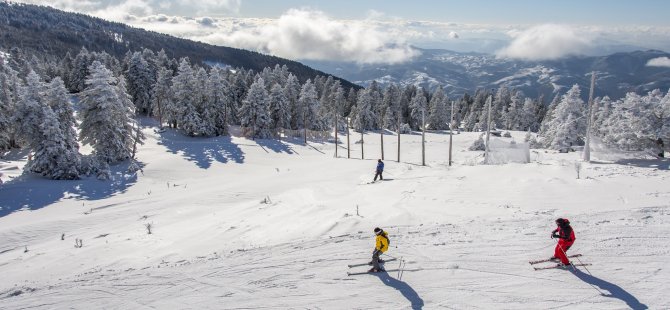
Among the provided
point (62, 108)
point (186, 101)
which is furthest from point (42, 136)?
point (186, 101)

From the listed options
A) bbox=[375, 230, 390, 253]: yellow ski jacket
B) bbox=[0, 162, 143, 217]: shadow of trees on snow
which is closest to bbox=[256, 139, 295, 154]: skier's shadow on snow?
bbox=[0, 162, 143, 217]: shadow of trees on snow

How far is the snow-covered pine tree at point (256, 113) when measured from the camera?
61344 mm

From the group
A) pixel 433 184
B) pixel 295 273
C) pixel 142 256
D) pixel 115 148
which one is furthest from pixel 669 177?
pixel 115 148

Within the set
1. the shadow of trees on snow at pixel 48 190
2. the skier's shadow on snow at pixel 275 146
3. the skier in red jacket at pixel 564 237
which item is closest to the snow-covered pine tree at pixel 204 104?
the skier's shadow on snow at pixel 275 146

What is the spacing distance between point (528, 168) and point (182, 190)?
77.8 feet

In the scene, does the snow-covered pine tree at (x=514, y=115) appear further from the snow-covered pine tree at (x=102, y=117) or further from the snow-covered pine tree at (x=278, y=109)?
the snow-covered pine tree at (x=102, y=117)

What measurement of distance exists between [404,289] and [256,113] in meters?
52.8

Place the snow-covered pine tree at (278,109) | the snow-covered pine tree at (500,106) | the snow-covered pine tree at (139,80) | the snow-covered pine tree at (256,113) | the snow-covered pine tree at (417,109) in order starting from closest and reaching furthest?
the snow-covered pine tree at (256,113) → the snow-covered pine tree at (278,109) → the snow-covered pine tree at (139,80) → the snow-covered pine tree at (417,109) → the snow-covered pine tree at (500,106)

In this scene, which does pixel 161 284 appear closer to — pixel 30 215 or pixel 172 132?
pixel 30 215

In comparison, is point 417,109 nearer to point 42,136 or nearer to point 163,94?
point 163,94

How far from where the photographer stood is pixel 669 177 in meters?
20.5

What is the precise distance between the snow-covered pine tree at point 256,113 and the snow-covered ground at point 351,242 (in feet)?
107

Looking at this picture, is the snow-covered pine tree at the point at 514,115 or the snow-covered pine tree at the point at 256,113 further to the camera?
the snow-covered pine tree at the point at 514,115

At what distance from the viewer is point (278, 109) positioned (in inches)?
2594
